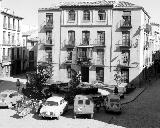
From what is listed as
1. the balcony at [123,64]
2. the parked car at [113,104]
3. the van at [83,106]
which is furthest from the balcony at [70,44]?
the van at [83,106]

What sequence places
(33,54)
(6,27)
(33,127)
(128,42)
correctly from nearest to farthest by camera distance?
(33,127)
(128,42)
(6,27)
(33,54)

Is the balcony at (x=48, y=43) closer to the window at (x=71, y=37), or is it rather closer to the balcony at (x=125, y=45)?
the window at (x=71, y=37)

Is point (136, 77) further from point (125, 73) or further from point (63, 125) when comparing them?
point (63, 125)

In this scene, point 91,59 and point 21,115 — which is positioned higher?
point 91,59

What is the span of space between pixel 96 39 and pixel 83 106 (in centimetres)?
2169

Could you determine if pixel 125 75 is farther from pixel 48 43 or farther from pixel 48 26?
pixel 48 26

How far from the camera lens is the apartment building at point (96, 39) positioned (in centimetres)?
4641

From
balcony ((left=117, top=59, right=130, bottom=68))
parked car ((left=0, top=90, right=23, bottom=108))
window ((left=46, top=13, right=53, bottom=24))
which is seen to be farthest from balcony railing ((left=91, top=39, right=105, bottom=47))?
parked car ((left=0, top=90, right=23, bottom=108))

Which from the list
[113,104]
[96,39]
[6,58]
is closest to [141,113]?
[113,104]

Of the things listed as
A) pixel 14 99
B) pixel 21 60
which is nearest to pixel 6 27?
pixel 21 60

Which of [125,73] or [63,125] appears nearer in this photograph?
[63,125]

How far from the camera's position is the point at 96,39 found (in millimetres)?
47219

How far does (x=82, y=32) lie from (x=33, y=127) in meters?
26.7

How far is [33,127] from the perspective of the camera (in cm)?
2362
